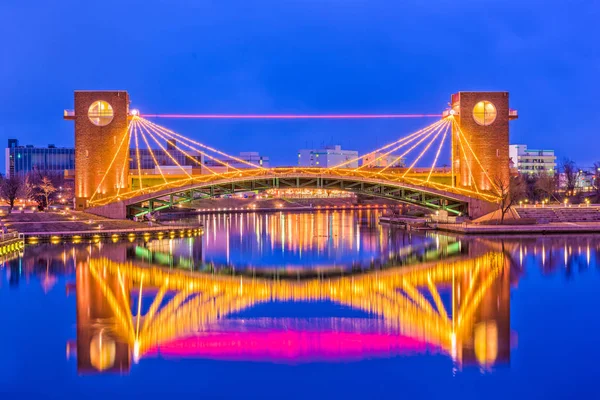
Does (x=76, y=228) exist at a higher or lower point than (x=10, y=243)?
higher

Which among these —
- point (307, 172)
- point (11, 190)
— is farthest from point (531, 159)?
point (11, 190)

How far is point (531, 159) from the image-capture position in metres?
158

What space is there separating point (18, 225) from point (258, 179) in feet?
58.2

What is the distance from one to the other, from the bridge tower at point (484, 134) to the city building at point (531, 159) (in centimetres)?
9436

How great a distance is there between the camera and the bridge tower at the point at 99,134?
5694cm

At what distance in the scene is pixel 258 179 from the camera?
55.8m

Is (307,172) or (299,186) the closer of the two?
(307,172)

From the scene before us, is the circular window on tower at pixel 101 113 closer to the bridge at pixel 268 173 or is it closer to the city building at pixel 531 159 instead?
the bridge at pixel 268 173

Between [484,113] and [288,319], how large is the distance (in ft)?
137

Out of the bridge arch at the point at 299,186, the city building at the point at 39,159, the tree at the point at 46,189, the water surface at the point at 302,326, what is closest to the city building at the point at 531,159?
the city building at the point at 39,159

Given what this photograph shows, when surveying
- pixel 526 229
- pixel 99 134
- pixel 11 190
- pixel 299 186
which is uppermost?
pixel 99 134

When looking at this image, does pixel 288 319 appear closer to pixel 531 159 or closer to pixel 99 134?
pixel 99 134

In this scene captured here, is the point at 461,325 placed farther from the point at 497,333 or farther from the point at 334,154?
the point at 334,154

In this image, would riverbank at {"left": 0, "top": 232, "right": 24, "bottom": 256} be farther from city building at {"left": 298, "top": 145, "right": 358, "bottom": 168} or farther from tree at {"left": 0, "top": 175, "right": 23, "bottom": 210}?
city building at {"left": 298, "top": 145, "right": 358, "bottom": 168}
